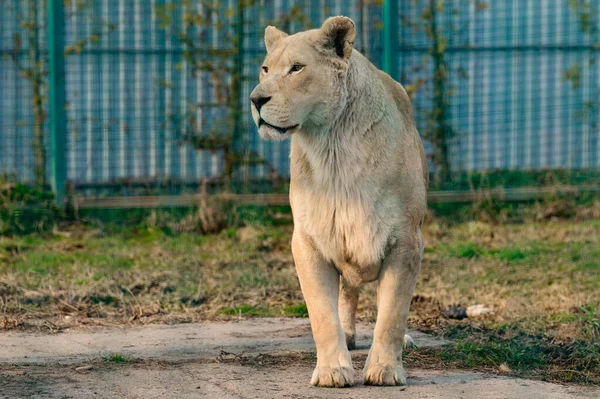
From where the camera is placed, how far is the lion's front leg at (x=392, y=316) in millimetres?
4340

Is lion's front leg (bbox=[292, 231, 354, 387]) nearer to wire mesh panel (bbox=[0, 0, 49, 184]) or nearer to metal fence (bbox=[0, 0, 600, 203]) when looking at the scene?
metal fence (bbox=[0, 0, 600, 203])

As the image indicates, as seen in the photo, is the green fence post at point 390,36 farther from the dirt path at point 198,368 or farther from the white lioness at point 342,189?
the white lioness at point 342,189

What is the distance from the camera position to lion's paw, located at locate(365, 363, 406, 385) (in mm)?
4324

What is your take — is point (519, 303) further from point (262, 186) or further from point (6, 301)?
point (262, 186)

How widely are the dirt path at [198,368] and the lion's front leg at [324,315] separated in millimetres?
69

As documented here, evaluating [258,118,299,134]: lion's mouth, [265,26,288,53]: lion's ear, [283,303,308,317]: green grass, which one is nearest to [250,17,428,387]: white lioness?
[258,118,299,134]: lion's mouth

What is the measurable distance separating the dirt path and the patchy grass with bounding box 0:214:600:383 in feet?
1.01

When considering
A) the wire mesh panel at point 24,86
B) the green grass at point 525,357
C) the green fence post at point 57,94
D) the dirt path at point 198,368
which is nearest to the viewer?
the dirt path at point 198,368

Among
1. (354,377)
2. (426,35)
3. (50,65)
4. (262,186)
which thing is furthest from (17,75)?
(354,377)

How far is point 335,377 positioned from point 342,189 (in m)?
0.77

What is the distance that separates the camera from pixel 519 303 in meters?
6.42

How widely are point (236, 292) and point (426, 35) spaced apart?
14.4 ft

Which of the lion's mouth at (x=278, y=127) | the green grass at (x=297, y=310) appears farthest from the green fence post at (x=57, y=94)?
the lion's mouth at (x=278, y=127)

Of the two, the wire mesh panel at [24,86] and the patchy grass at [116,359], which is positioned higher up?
the wire mesh panel at [24,86]
